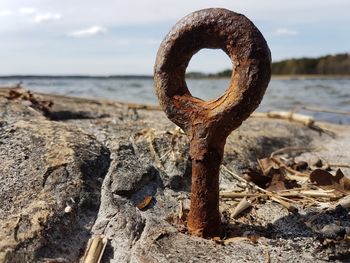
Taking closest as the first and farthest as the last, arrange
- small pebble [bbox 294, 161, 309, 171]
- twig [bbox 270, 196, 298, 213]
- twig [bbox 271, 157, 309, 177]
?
1. twig [bbox 270, 196, 298, 213]
2. twig [bbox 271, 157, 309, 177]
3. small pebble [bbox 294, 161, 309, 171]

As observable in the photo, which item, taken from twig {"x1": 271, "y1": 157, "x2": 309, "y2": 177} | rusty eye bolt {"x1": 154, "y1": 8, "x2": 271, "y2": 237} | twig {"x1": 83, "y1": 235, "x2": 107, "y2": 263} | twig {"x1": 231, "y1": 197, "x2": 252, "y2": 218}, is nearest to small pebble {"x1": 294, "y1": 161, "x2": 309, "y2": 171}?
twig {"x1": 271, "y1": 157, "x2": 309, "y2": 177}

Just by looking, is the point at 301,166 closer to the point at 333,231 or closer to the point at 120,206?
the point at 333,231

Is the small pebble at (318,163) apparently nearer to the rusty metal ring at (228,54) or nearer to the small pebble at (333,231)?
the small pebble at (333,231)

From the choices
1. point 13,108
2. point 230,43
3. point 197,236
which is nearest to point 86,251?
point 197,236

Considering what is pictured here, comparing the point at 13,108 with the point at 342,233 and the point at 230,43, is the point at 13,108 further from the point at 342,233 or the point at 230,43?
the point at 342,233

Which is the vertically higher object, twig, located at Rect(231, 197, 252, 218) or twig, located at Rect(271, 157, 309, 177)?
twig, located at Rect(271, 157, 309, 177)

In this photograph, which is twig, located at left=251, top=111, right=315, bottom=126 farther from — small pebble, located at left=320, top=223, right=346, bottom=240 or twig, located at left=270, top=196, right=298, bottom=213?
small pebble, located at left=320, top=223, right=346, bottom=240

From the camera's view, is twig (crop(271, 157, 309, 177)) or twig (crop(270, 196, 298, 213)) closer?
twig (crop(270, 196, 298, 213))

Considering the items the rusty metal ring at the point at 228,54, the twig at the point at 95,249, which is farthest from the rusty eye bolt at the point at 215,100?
the twig at the point at 95,249

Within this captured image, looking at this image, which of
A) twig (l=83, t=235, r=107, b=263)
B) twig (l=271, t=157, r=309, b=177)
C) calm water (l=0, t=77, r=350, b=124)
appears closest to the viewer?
twig (l=83, t=235, r=107, b=263)
